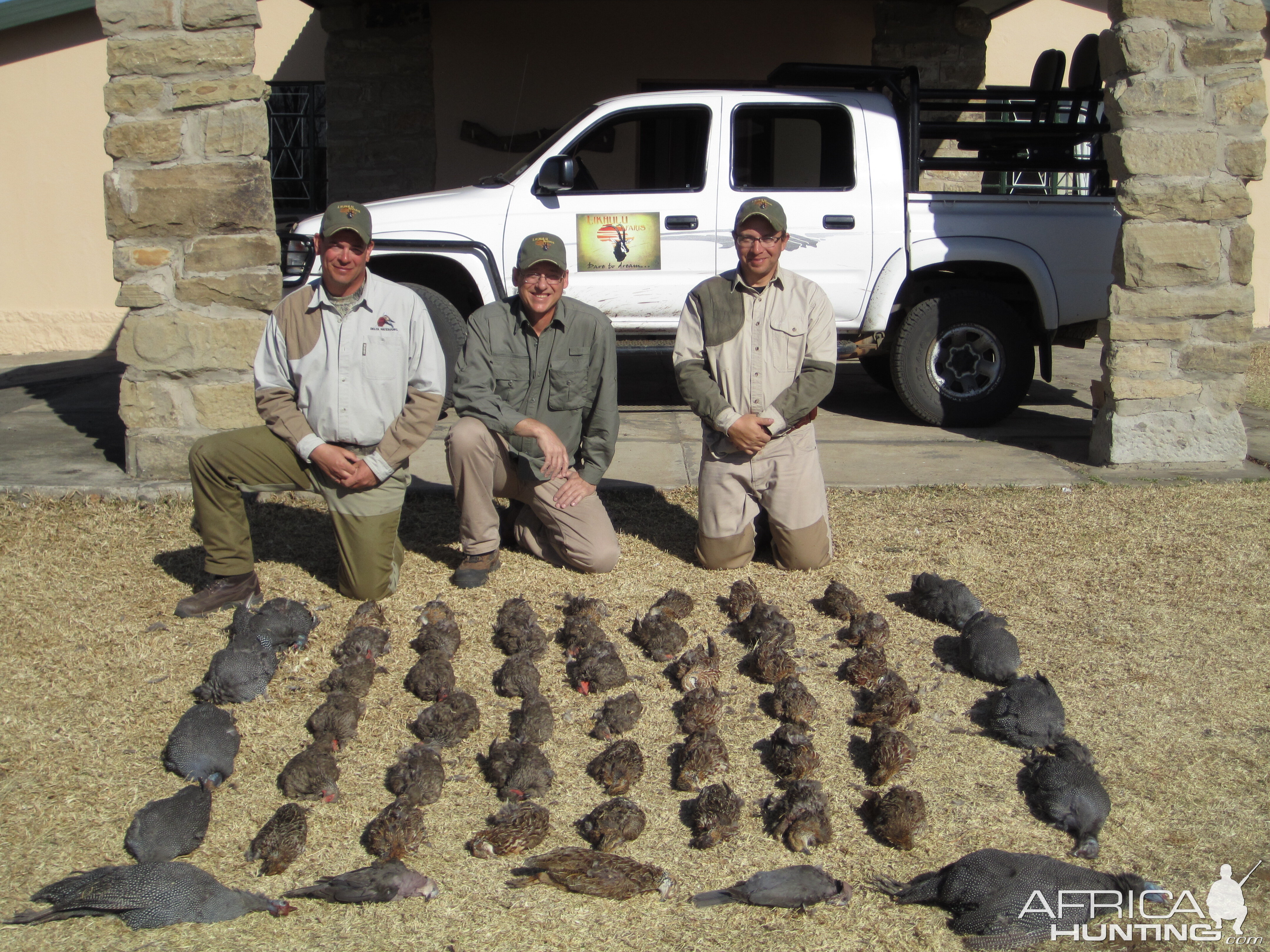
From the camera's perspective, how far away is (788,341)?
16.2ft

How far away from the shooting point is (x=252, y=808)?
3203 millimetres

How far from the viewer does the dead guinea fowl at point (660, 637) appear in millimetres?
4195

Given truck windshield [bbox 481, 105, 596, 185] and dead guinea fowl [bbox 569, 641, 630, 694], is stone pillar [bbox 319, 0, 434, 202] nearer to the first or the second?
truck windshield [bbox 481, 105, 596, 185]

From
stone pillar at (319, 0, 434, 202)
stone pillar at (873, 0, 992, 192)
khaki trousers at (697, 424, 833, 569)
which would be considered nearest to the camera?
khaki trousers at (697, 424, 833, 569)

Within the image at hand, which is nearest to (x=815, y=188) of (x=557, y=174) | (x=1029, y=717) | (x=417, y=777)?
(x=557, y=174)

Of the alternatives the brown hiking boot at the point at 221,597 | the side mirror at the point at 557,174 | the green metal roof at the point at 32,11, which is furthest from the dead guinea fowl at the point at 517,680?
the green metal roof at the point at 32,11

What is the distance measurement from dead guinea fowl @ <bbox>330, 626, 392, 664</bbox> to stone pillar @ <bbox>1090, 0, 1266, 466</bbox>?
4.62m

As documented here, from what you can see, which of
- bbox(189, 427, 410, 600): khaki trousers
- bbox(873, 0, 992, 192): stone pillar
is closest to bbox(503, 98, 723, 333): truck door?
→ bbox(189, 427, 410, 600): khaki trousers

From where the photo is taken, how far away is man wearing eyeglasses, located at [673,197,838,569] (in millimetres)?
4832

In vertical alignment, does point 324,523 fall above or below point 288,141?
below

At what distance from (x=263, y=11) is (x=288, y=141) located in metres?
1.38

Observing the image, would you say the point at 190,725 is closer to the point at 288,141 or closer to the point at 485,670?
the point at 485,670

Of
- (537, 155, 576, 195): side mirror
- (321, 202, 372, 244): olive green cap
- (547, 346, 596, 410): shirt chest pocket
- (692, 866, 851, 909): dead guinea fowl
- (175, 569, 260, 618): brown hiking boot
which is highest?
(537, 155, 576, 195): side mirror

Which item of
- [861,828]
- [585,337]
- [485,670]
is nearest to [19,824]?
[485,670]
